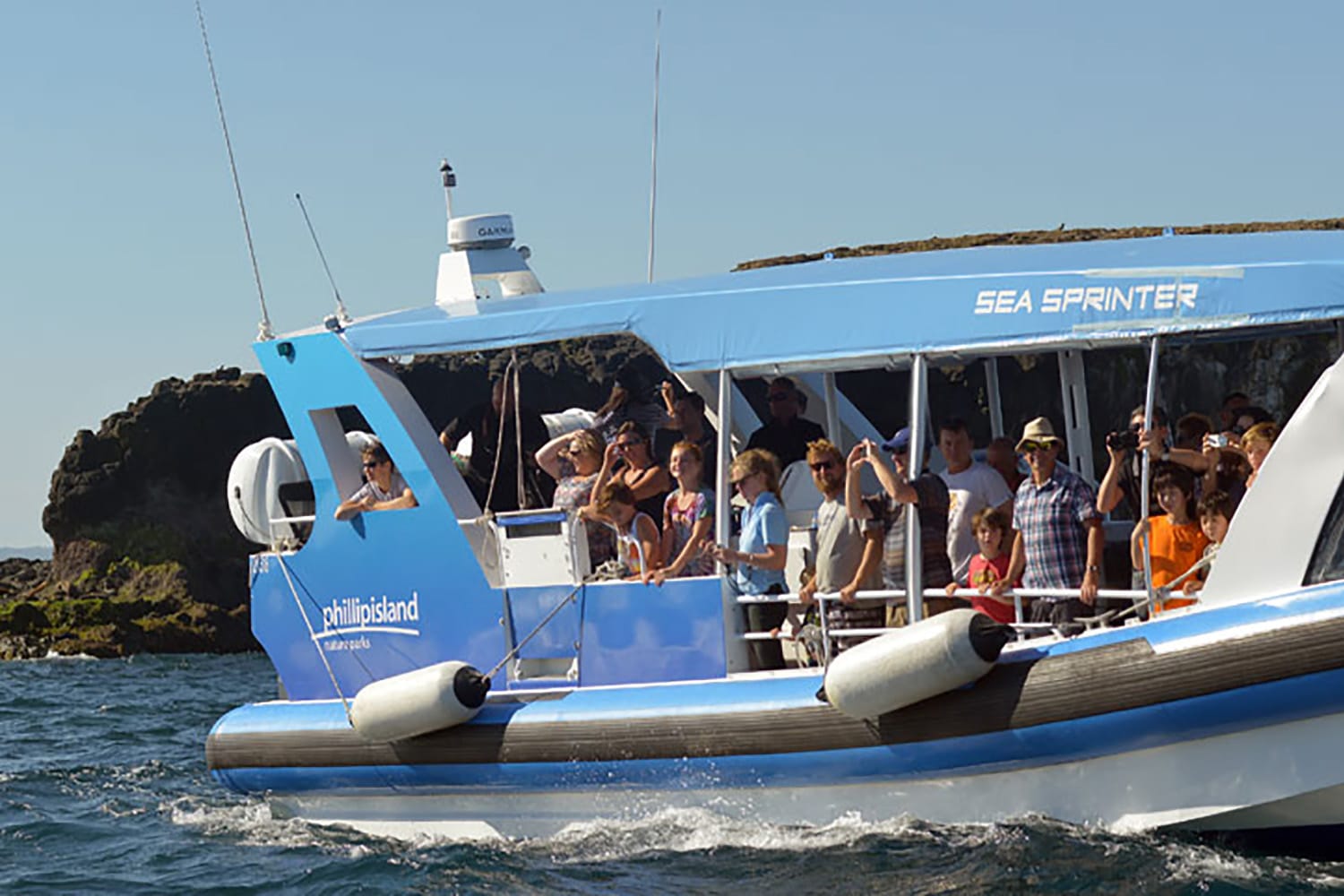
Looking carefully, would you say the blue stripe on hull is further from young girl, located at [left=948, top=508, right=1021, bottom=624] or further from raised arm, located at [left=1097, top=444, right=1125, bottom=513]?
raised arm, located at [left=1097, top=444, right=1125, bottom=513]

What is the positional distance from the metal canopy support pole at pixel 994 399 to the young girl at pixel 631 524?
226 cm

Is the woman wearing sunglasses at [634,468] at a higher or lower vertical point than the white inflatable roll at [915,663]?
higher

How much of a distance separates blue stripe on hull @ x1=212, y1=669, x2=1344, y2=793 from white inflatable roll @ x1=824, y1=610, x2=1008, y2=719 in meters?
0.29


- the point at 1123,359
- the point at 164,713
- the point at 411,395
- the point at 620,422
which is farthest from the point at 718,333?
the point at 1123,359

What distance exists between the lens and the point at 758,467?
9.50m

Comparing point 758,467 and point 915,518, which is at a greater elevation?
point 758,467

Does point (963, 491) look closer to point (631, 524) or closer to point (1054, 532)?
point (1054, 532)

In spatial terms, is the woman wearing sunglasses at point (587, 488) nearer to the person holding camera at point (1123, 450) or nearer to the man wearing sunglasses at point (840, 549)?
the man wearing sunglasses at point (840, 549)

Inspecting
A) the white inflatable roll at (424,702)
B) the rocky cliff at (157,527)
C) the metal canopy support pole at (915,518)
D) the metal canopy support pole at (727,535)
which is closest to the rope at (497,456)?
the white inflatable roll at (424,702)

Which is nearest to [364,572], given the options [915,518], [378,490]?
[378,490]

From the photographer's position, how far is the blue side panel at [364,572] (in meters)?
10.6

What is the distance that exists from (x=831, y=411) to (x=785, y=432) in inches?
22.9

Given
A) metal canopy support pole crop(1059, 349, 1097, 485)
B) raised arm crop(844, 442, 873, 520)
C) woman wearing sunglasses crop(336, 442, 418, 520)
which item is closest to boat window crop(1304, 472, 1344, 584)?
raised arm crop(844, 442, 873, 520)

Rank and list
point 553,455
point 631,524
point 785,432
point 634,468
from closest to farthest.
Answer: point 631,524, point 634,468, point 553,455, point 785,432
